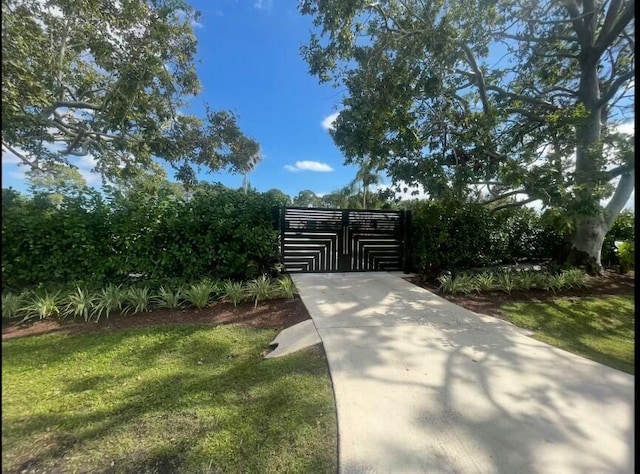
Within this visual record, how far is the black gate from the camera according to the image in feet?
23.2

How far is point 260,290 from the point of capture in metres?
4.94

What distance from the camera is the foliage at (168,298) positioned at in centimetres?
445

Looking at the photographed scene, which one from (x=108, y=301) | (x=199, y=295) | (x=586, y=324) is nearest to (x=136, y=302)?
(x=108, y=301)

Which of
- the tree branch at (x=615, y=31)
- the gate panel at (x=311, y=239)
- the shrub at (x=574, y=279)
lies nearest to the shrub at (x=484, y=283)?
the shrub at (x=574, y=279)

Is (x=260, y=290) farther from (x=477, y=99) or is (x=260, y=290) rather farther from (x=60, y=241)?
(x=477, y=99)

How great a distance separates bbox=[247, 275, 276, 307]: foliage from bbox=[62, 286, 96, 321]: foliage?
2174 millimetres

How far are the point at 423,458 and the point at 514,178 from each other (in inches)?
192

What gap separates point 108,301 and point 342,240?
16.2ft

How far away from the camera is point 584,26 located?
6359mm

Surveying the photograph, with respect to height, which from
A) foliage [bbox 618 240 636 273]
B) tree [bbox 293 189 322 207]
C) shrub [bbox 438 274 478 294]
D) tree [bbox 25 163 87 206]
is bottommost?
shrub [bbox 438 274 478 294]

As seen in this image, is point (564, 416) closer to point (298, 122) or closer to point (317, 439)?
point (317, 439)

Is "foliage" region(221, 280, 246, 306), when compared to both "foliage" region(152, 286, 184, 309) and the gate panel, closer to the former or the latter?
"foliage" region(152, 286, 184, 309)

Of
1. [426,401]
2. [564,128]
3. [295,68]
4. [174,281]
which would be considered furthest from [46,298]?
[564,128]

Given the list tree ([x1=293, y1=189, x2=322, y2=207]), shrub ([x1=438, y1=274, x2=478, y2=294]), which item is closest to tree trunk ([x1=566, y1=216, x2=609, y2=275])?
shrub ([x1=438, y1=274, x2=478, y2=294])
